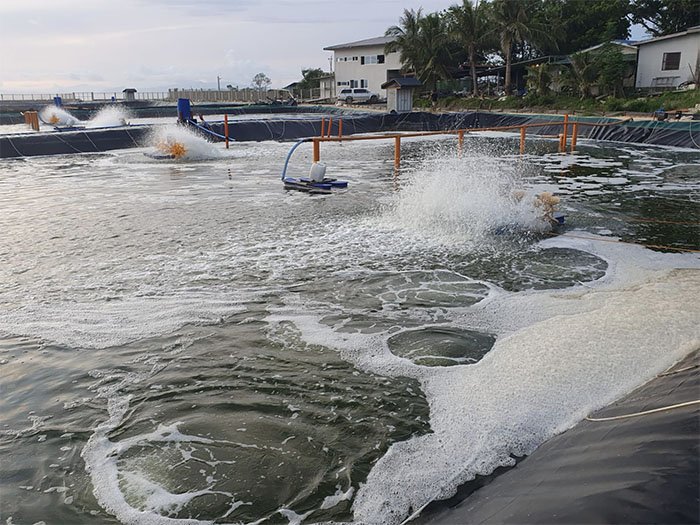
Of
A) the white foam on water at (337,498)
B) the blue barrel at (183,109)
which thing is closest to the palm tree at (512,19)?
the blue barrel at (183,109)

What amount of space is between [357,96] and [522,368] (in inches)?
2127

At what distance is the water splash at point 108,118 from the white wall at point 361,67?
25.3m

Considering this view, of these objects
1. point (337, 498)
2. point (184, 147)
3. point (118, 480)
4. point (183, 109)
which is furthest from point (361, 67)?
point (337, 498)

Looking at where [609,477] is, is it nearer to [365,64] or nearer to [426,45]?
[426,45]

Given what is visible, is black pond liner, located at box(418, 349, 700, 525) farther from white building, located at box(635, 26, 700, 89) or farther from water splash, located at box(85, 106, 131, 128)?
water splash, located at box(85, 106, 131, 128)

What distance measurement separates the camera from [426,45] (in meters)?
47.8

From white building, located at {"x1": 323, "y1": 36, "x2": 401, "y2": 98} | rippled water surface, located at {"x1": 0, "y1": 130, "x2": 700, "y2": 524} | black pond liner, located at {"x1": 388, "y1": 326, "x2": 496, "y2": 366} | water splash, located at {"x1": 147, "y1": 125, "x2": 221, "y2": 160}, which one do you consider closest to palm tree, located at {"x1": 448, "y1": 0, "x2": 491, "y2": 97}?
white building, located at {"x1": 323, "y1": 36, "x2": 401, "y2": 98}

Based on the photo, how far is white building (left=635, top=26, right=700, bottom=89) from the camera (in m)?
32.9

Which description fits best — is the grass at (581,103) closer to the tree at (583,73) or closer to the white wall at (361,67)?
the tree at (583,73)

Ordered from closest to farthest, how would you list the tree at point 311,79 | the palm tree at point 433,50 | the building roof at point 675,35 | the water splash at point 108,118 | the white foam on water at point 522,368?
the white foam on water at point 522,368 → the building roof at point 675,35 → the water splash at point 108,118 → the palm tree at point 433,50 → the tree at point 311,79

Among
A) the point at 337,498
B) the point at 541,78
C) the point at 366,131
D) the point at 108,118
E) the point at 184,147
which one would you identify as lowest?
the point at 337,498

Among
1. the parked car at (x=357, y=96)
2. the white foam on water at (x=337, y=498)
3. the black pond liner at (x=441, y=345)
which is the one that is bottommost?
the white foam on water at (x=337, y=498)

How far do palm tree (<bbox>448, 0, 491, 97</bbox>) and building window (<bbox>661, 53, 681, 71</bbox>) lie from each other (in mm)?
13562

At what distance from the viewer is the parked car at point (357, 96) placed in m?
55.3
